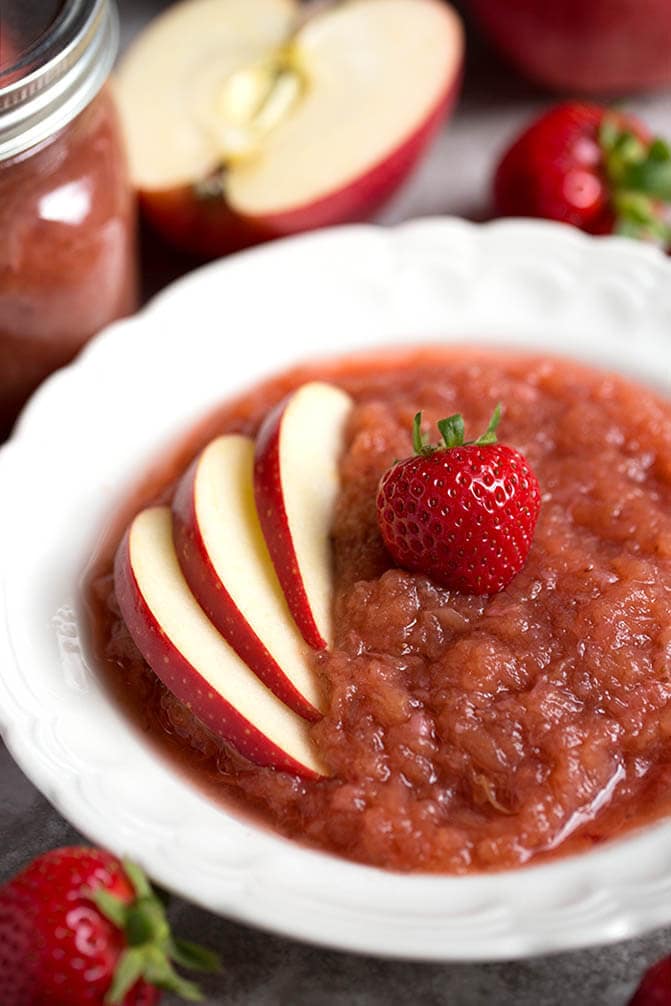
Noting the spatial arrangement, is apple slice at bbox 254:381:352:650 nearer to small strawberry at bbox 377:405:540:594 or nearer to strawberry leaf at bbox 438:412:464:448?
small strawberry at bbox 377:405:540:594

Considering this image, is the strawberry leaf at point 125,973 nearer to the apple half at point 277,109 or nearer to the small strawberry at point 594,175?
the apple half at point 277,109

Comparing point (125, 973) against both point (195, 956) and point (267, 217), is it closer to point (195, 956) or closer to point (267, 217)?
point (195, 956)

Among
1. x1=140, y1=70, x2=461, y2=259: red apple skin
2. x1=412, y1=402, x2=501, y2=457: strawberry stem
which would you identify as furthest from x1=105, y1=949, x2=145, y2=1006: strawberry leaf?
x1=140, y1=70, x2=461, y2=259: red apple skin

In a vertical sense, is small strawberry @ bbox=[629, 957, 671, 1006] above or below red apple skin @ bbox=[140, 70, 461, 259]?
below

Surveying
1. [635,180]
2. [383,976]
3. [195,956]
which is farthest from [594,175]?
[195,956]

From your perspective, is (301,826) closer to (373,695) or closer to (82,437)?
(373,695)

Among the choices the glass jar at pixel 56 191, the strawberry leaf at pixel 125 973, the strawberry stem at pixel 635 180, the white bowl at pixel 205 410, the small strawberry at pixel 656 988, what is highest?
the glass jar at pixel 56 191

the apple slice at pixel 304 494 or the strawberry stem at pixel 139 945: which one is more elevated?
the strawberry stem at pixel 139 945

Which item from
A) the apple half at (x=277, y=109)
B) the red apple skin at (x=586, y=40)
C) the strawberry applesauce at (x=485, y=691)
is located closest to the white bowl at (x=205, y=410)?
the strawberry applesauce at (x=485, y=691)
